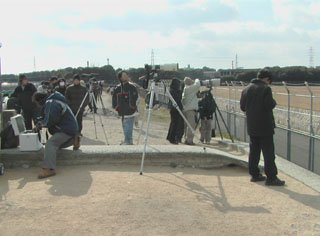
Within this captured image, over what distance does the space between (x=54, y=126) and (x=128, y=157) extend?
1.30 metres

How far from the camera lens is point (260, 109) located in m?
5.30

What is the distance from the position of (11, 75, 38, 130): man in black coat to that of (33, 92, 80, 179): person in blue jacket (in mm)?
2647

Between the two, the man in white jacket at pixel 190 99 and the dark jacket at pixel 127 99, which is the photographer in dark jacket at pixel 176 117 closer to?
the man in white jacket at pixel 190 99

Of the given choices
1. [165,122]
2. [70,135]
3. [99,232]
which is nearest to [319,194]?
[99,232]

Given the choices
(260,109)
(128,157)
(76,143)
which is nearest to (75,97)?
(76,143)

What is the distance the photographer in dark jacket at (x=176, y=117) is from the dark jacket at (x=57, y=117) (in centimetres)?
351

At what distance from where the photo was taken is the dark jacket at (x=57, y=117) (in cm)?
580

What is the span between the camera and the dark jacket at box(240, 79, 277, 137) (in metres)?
5.24

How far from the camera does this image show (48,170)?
558 cm

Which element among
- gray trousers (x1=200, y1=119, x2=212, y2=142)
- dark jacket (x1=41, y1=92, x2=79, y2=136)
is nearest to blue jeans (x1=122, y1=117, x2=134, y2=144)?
dark jacket (x1=41, y1=92, x2=79, y2=136)

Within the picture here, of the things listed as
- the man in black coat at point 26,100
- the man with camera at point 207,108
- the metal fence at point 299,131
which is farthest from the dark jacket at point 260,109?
the man in black coat at point 26,100

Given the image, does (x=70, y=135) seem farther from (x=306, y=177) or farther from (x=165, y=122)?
(x=165, y=122)

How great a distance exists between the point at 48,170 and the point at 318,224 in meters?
3.75

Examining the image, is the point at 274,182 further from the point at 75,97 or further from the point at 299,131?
the point at 75,97
